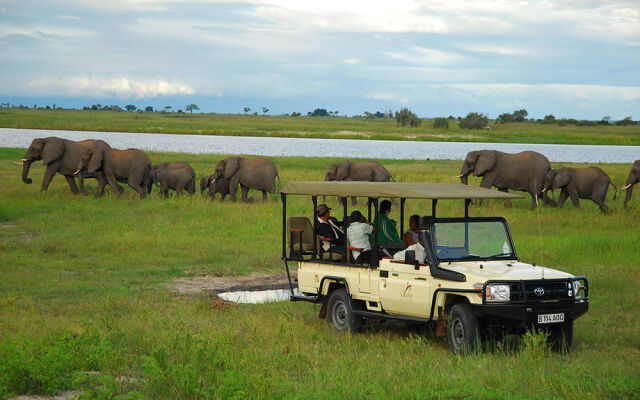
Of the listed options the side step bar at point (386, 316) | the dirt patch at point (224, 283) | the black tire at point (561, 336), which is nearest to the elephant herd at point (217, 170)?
the dirt patch at point (224, 283)

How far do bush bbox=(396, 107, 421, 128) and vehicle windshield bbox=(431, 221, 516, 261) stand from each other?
12245 cm

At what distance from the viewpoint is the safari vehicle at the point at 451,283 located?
357 inches

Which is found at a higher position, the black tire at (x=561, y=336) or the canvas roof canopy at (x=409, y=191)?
the canvas roof canopy at (x=409, y=191)

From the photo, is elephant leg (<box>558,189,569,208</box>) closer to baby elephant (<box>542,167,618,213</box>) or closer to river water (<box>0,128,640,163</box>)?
baby elephant (<box>542,167,618,213</box>)

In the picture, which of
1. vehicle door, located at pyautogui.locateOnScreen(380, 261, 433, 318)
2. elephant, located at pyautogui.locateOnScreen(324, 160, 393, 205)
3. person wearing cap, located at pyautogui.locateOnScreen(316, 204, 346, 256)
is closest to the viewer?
vehicle door, located at pyautogui.locateOnScreen(380, 261, 433, 318)

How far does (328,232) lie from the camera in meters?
11.7

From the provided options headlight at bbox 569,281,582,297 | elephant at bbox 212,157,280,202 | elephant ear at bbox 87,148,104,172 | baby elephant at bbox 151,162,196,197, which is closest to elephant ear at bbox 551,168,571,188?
elephant at bbox 212,157,280,202

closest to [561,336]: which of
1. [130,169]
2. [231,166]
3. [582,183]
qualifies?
[582,183]

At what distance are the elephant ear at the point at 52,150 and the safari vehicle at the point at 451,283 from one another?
20645 millimetres

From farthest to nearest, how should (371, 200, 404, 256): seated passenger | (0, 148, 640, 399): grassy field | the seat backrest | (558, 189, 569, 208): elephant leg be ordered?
(558, 189, 569, 208): elephant leg → the seat backrest → (371, 200, 404, 256): seated passenger → (0, 148, 640, 399): grassy field

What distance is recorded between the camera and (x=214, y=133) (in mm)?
105500

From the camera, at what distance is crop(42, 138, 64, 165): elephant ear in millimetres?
30141

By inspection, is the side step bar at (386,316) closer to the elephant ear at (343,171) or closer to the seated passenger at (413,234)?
the seated passenger at (413,234)

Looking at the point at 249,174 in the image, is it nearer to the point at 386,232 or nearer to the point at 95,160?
the point at 95,160
